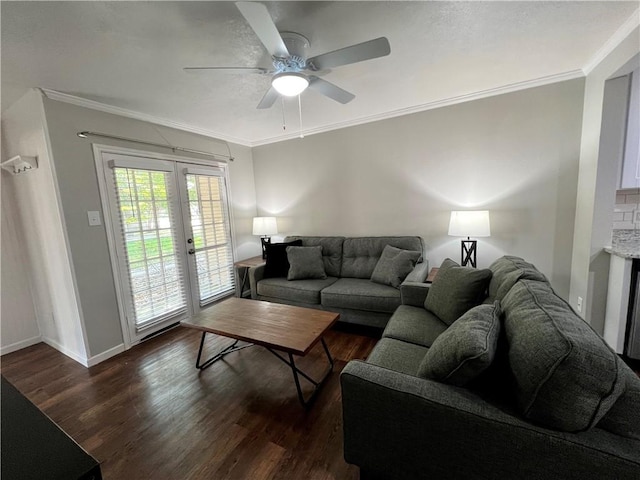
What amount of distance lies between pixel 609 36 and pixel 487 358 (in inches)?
95.3

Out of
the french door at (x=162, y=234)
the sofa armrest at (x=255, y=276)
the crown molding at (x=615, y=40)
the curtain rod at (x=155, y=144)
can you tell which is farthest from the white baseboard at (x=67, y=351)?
the crown molding at (x=615, y=40)

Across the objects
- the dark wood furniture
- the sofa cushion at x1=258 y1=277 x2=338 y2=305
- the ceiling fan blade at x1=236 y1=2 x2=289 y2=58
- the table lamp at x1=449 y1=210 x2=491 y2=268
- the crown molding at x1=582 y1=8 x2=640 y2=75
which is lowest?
the sofa cushion at x1=258 y1=277 x2=338 y2=305

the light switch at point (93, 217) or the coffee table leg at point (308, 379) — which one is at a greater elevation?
the light switch at point (93, 217)

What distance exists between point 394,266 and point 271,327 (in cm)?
144

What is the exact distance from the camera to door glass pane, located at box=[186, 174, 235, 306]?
10.9ft

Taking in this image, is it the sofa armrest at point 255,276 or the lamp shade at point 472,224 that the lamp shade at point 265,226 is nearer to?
the sofa armrest at point 255,276

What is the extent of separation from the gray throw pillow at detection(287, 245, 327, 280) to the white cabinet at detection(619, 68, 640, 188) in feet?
9.21

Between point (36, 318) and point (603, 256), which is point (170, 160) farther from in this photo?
point (603, 256)

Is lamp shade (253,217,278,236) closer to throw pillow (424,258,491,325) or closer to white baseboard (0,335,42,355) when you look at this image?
throw pillow (424,258,491,325)

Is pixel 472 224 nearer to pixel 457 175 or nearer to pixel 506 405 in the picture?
pixel 457 175

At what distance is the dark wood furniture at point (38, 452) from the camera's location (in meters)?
0.56

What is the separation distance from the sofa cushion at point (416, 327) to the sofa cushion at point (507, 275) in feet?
1.34

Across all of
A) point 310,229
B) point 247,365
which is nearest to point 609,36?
point 310,229

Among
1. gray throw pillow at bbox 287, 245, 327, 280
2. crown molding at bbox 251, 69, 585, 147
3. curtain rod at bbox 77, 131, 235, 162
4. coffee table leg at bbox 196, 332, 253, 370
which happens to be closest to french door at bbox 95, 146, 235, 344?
curtain rod at bbox 77, 131, 235, 162
